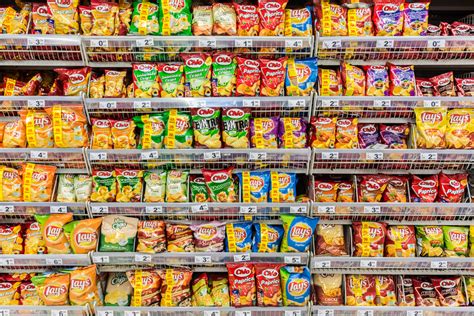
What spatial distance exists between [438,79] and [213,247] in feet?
5.76

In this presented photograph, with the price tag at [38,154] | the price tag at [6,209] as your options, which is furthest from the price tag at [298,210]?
the price tag at [6,209]

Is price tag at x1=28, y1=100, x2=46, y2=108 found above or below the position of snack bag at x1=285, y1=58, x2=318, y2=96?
below

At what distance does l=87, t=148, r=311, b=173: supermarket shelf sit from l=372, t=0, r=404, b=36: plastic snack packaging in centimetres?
83

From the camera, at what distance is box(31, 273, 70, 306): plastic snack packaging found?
242cm

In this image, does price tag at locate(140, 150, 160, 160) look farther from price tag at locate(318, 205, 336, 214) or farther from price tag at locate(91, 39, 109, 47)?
price tag at locate(318, 205, 336, 214)

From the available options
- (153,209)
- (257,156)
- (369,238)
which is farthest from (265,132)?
(369,238)

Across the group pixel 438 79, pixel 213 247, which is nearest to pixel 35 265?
pixel 213 247

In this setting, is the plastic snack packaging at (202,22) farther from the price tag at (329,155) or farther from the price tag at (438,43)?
the price tag at (438,43)

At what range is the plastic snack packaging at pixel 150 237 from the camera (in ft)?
8.19

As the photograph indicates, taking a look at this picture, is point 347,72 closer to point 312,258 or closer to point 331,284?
point 312,258

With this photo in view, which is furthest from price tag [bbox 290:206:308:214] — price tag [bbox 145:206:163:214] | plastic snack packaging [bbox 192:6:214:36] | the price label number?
plastic snack packaging [bbox 192:6:214:36]

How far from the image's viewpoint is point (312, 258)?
249 centimetres

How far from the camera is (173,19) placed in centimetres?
231

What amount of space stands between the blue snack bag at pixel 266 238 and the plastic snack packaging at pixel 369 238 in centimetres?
48
